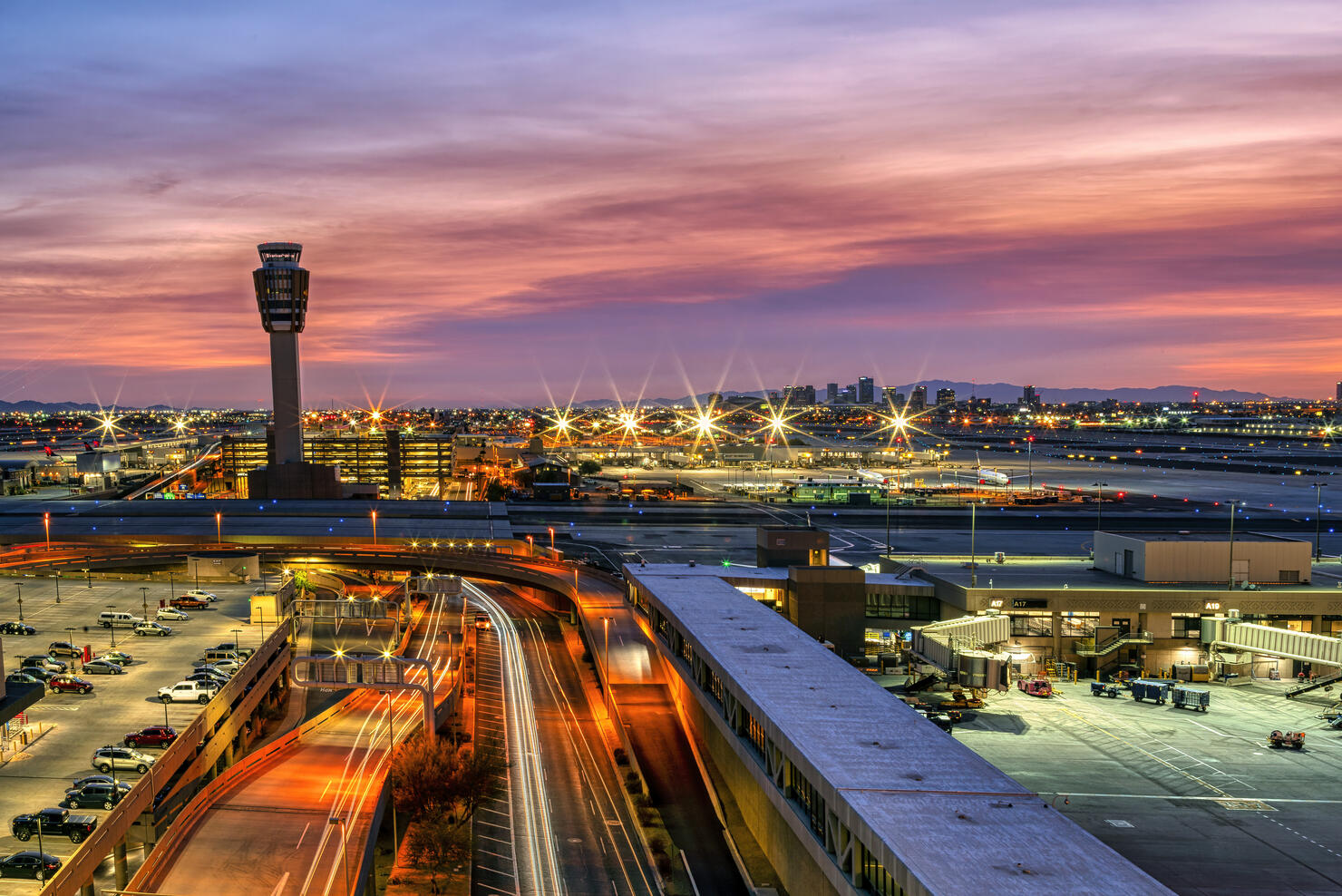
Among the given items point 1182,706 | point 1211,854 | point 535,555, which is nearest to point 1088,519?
point 535,555

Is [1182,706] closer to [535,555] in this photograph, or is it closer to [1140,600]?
[1140,600]

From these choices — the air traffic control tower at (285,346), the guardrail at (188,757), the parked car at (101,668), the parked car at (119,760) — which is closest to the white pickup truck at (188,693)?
the guardrail at (188,757)

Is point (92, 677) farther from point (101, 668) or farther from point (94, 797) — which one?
point (94, 797)

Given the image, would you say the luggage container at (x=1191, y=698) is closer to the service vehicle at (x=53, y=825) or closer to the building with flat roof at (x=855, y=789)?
the building with flat roof at (x=855, y=789)

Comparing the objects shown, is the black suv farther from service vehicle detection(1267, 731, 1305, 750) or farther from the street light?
the street light

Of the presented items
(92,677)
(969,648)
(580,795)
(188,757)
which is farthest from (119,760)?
(969,648)

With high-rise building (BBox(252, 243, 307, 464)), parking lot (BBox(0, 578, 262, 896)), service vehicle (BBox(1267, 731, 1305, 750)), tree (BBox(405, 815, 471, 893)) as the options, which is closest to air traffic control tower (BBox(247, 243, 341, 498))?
high-rise building (BBox(252, 243, 307, 464))
